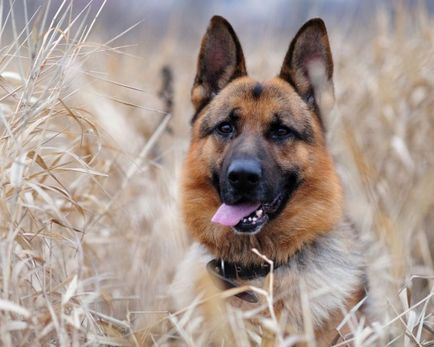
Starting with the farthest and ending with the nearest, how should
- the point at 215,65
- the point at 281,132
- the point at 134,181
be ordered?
the point at 134,181, the point at 215,65, the point at 281,132

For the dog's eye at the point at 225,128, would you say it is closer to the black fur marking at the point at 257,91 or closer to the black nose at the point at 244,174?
the black fur marking at the point at 257,91

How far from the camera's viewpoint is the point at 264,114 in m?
3.94

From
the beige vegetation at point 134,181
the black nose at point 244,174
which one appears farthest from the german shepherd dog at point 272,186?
the beige vegetation at point 134,181

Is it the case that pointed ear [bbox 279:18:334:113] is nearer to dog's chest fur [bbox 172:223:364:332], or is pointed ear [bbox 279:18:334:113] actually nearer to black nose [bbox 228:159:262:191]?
black nose [bbox 228:159:262:191]

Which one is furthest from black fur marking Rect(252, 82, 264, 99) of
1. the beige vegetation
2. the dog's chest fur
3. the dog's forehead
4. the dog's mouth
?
the dog's chest fur

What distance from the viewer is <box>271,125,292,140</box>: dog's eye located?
3.91 meters

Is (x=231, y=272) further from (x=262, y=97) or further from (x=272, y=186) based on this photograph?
(x=262, y=97)

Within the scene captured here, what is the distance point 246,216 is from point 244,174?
25 centimetres

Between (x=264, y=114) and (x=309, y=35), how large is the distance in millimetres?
548

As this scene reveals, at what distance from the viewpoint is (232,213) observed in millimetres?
3631

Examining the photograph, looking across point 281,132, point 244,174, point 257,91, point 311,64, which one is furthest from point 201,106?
point 244,174

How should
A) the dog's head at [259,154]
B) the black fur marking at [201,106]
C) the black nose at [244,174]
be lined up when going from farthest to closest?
the black fur marking at [201,106]
the dog's head at [259,154]
the black nose at [244,174]

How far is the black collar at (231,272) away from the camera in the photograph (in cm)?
367

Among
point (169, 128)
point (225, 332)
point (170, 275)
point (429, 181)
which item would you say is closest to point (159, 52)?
point (169, 128)
